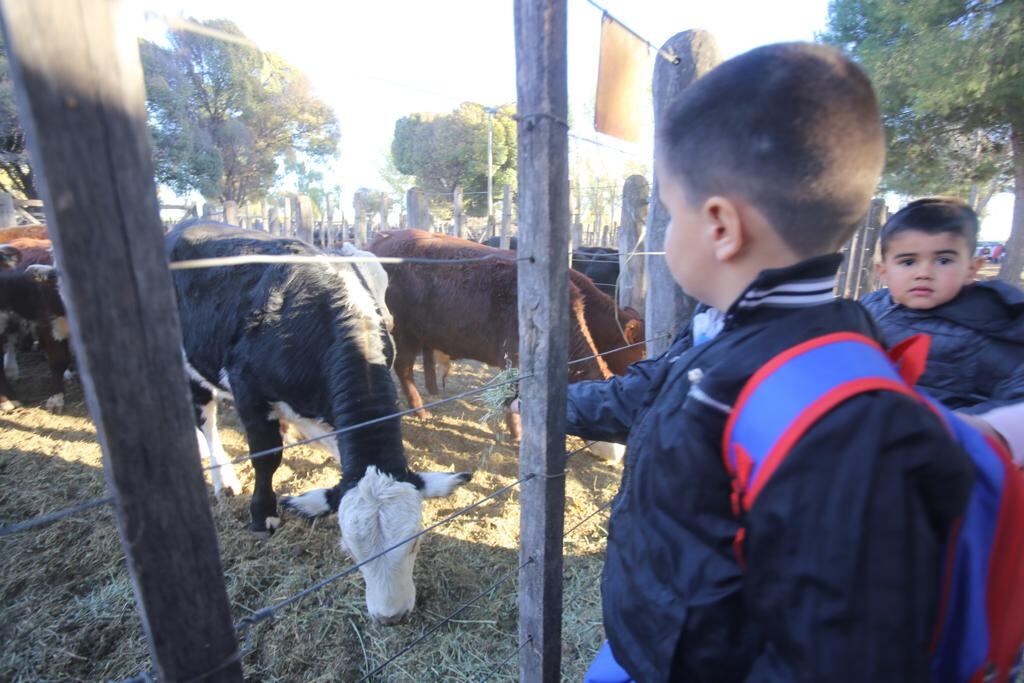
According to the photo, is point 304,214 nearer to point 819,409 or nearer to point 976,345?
point 976,345

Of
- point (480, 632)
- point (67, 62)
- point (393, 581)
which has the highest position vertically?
point (67, 62)

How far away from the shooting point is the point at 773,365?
0.78 metres

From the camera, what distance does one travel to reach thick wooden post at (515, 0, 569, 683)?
1.37m

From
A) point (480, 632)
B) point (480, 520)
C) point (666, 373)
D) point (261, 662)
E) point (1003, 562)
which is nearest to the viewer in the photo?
point (1003, 562)

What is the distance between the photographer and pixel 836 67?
0.87 metres

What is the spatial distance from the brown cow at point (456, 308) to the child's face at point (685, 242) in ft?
12.3

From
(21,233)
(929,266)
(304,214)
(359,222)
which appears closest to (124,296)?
(929,266)

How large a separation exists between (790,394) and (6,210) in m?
13.4

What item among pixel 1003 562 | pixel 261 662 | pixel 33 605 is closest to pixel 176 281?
pixel 33 605

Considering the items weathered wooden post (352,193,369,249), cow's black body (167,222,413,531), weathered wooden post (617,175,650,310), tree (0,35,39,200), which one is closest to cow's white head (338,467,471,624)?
cow's black body (167,222,413,531)

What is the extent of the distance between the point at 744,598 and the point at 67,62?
49.0 inches

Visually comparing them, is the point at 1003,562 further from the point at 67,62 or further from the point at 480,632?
the point at 480,632

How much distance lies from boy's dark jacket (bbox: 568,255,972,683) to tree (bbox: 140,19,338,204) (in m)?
15.4

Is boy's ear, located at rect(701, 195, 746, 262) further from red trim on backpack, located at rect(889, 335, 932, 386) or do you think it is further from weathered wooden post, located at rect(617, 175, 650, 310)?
weathered wooden post, located at rect(617, 175, 650, 310)
